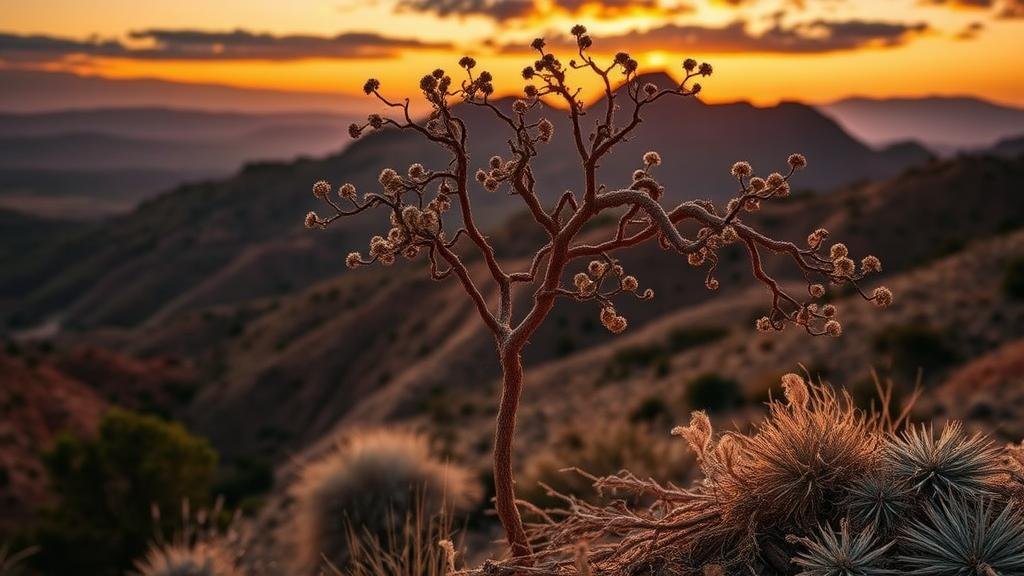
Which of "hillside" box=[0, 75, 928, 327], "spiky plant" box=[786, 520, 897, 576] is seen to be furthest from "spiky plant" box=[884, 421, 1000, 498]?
"hillside" box=[0, 75, 928, 327]

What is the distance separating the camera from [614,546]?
129 inches

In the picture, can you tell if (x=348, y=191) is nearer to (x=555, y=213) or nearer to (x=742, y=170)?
(x=555, y=213)

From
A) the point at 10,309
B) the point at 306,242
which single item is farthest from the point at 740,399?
the point at 10,309

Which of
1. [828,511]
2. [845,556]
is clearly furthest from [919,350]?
[845,556]

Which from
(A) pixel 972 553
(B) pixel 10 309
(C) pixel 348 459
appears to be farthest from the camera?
(B) pixel 10 309

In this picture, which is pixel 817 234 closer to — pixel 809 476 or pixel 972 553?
pixel 809 476

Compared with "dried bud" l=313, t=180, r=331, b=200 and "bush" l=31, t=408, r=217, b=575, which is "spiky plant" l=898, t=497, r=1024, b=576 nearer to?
"dried bud" l=313, t=180, r=331, b=200

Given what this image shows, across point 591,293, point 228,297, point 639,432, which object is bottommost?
point 228,297

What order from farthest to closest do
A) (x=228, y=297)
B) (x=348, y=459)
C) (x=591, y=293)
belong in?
1. (x=228, y=297)
2. (x=348, y=459)
3. (x=591, y=293)

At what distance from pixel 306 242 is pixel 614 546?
118m

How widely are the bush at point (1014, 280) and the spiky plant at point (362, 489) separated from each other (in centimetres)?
2138

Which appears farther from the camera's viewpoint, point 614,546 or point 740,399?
point 740,399

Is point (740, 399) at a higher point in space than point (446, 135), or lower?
lower

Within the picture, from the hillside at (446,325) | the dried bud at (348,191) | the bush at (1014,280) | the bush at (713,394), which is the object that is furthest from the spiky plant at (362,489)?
the hillside at (446,325)
